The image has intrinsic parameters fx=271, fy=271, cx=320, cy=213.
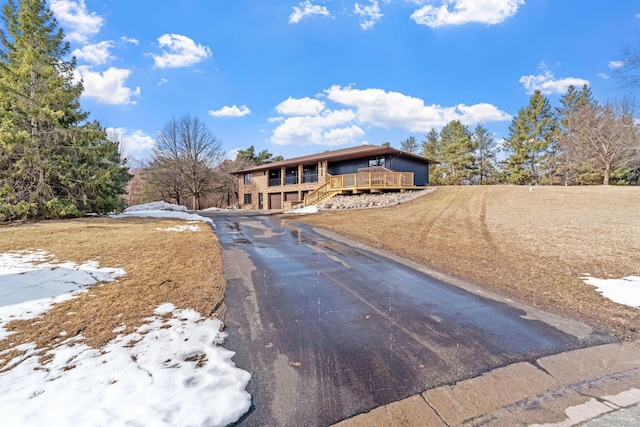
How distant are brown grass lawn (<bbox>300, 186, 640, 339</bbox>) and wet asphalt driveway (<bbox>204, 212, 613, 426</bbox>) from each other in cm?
78

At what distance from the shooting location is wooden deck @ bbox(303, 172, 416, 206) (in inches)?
742

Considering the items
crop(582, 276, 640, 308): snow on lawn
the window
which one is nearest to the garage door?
the window

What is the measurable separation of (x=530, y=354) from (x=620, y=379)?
0.61 m

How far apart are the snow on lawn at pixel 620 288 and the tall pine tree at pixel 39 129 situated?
59.2ft

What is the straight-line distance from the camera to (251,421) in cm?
190

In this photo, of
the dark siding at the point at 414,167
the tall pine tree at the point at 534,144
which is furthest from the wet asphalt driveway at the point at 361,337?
the tall pine tree at the point at 534,144

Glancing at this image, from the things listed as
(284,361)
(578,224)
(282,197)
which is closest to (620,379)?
(284,361)

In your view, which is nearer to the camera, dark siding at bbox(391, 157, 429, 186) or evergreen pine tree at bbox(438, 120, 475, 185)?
dark siding at bbox(391, 157, 429, 186)

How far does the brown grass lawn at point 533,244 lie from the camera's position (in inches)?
160

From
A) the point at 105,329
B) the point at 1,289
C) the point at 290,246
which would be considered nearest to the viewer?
the point at 105,329

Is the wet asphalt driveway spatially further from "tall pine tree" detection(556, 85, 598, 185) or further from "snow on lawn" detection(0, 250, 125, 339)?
"tall pine tree" detection(556, 85, 598, 185)

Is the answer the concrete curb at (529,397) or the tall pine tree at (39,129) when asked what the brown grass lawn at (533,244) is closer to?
the concrete curb at (529,397)

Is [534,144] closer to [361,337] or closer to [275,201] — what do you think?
[275,201]

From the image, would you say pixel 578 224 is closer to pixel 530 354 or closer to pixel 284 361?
pixel 530 354
